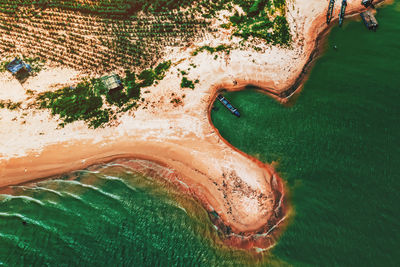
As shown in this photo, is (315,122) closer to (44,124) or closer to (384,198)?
(384,198)

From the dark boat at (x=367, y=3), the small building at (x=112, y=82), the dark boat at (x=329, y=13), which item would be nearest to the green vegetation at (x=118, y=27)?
the small building at (x=112, y=82)

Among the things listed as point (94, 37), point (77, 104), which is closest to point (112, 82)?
point (77, 104)

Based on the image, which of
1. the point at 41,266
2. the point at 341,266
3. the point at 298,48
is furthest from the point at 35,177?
the point at 298,48

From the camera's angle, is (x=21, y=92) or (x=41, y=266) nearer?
(x=41, y=266)

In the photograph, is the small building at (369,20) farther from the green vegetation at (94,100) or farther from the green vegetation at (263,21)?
the green vegetation at (94,100)

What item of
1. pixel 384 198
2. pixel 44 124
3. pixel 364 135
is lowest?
pixel 384 198

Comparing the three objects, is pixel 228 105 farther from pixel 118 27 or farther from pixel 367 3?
pixel 367 3
